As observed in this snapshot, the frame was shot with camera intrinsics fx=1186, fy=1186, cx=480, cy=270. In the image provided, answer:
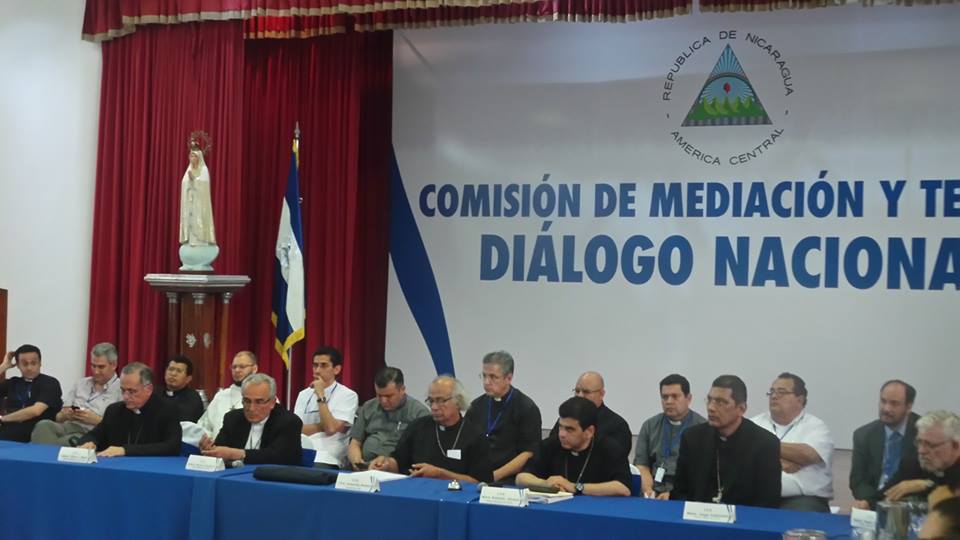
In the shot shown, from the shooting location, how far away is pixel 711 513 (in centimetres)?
408

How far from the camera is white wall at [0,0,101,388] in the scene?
8.68 metres

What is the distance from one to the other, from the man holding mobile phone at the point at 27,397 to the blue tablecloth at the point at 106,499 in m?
2.10

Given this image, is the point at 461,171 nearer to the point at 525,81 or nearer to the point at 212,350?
the point at 525,81

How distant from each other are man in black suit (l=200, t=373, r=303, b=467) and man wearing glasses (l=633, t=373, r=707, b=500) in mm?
1726

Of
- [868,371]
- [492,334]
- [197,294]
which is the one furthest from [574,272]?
[197,294]

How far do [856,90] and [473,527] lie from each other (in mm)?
4371

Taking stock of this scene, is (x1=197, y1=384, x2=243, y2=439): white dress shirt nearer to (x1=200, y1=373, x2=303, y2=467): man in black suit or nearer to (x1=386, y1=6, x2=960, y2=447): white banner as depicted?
(x1=200, y1=373, x2=303, y2=467): man in black suit

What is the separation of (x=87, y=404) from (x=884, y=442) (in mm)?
4602

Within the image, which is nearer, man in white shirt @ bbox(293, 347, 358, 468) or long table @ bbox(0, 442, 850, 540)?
long table @ bbox(0, 442, 850, 540)

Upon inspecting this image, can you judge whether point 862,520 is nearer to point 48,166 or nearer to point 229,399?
point 229,399

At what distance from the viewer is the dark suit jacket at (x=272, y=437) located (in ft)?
17.5

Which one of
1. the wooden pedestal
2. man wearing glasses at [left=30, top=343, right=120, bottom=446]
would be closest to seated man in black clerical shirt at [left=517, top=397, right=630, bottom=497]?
man wearing glasses at [left=30, top=343, right=120, bottom=446]

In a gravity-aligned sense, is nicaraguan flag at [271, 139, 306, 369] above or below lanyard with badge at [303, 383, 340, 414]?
above

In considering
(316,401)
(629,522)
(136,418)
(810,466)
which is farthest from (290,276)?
(629,522)
